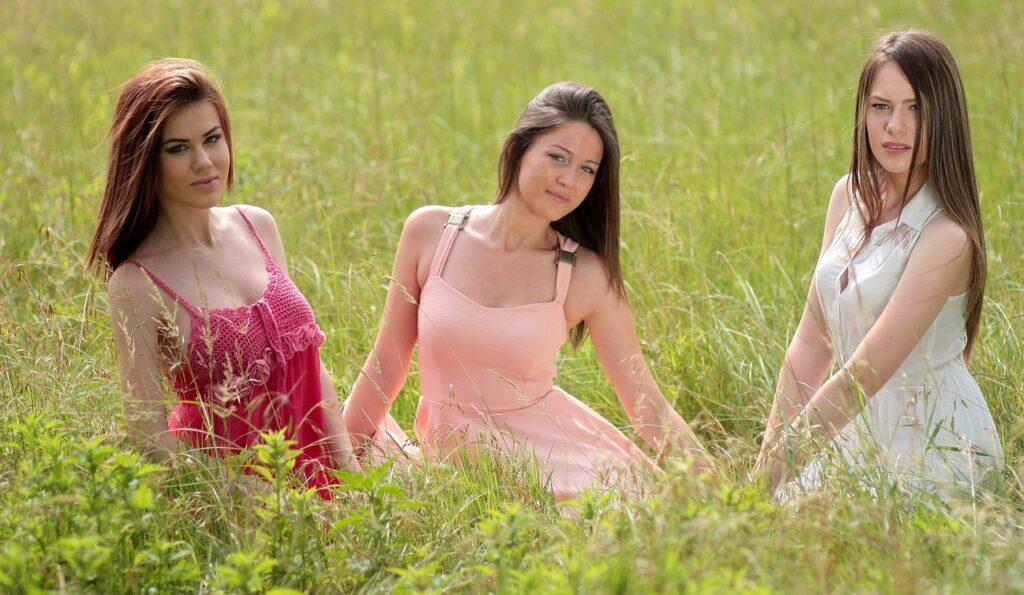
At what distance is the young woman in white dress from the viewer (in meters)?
2.94

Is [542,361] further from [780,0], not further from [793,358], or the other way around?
[780,0]

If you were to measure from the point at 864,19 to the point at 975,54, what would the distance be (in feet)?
3.96

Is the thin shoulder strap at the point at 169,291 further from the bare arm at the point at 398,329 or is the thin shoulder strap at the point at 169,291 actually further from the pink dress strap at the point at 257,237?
the bare arm at the point at 398,329

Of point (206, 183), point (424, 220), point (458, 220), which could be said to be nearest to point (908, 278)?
point (458, 220)

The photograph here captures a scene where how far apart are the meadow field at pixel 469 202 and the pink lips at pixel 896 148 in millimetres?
861

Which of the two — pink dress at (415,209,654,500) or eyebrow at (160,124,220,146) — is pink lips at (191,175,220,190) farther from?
pink dress at (415,209,654,500)

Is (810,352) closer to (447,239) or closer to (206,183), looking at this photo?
(447,239)

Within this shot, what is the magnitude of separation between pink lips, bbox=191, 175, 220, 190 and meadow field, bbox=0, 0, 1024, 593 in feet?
1.70

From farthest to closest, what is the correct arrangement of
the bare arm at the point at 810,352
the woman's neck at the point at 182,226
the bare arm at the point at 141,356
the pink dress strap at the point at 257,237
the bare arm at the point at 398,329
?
1. the bare arm at the point at 398,329
2. the bare arm at the point at 810,352
3. the pink dress strap at the point at 257,237
4. the woman's neck at the point at 182,226
5. the bare arm at the point at 141,356

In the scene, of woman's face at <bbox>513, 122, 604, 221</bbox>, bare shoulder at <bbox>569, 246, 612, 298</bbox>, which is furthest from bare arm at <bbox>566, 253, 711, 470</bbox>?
woman's face at <bbox>513, 122, 604, 221</bbox>

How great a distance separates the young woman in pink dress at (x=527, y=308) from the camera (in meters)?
3.23

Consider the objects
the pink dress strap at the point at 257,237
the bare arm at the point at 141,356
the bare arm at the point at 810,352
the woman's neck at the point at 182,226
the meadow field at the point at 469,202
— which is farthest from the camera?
the bare arm at the point at 810,352

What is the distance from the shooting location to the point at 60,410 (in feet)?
9.13

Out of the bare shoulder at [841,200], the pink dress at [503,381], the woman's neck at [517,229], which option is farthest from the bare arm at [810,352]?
the woman's neck at [517,229]
